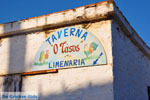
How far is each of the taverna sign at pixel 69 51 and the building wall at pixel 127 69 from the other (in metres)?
0.53

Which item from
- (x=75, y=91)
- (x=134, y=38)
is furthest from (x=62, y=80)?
(x=134, y=38)

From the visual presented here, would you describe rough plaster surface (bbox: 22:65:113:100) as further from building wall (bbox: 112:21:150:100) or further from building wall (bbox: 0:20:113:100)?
building wall (bbox: 112:21:150:100)

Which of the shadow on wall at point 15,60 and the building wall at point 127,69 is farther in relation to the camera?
the shadow on wall at point 15,60

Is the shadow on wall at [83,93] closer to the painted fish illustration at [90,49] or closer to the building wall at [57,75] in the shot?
the building wall at [57,75]

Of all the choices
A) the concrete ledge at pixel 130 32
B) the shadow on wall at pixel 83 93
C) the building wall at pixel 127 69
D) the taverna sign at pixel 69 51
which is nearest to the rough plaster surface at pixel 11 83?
the taverna sign at pixel 69 51

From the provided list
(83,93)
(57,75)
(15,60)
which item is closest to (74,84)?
(83,93)

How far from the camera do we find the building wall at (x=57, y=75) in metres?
5.76

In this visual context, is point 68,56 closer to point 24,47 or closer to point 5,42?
point 24,47

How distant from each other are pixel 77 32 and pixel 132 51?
2421 mm

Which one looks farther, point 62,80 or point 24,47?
point 24,47

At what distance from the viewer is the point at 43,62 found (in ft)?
21.6

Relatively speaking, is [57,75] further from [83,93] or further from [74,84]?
[83,93]

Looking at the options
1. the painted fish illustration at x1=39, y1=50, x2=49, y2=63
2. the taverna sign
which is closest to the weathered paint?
the taverna sign

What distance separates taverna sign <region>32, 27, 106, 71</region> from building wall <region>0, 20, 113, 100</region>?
14 cm
